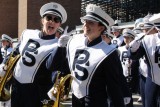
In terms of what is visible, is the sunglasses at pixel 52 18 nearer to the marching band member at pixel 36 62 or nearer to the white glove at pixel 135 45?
the marching band member at pixel 36 62

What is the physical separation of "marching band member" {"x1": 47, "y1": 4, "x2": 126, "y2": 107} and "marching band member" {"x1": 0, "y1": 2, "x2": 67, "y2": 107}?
2.77 feet

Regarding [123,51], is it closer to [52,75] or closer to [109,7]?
[52,75]

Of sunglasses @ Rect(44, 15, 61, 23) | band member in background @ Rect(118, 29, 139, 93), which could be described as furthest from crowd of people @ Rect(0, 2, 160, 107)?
band member in background @ Rect(118, 29, 139, 93)

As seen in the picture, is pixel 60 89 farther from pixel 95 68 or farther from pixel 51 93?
pixel 95 68

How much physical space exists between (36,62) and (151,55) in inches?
62.7

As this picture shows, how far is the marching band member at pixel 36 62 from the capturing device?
471 centimetres

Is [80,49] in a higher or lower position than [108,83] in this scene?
higher

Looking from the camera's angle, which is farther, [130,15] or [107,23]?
[130,15]

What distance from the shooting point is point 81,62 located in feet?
12.5

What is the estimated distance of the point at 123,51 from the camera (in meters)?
9.66

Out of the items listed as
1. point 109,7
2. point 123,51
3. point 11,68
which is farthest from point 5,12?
point 11,68

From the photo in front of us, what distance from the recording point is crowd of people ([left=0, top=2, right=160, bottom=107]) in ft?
12.3

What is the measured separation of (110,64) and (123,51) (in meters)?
6.06

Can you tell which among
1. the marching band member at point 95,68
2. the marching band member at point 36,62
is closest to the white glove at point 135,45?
the marching band member at point 36,62
